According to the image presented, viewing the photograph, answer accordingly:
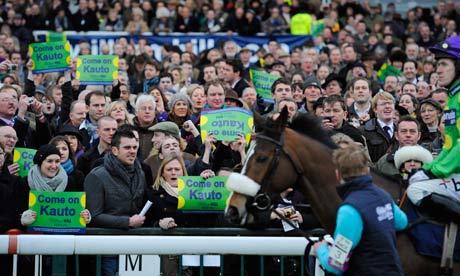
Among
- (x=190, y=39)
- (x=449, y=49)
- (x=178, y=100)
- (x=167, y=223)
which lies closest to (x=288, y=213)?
(x=167, y=223)

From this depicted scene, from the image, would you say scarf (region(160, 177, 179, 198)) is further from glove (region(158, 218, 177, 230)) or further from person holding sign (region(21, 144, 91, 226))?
person holding sign (region(21, 144, 91, 226))

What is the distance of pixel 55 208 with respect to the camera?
9.80 metres

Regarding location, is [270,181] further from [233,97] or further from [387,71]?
[387,71]

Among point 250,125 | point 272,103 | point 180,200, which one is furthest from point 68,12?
point 180,200

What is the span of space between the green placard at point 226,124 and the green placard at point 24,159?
208 cm

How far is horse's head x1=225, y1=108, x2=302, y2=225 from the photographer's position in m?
8.23

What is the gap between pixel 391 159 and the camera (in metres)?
10.7

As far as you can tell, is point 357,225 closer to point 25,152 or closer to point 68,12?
point 25,152

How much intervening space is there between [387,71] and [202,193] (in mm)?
10857

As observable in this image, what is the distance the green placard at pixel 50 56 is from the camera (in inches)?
663

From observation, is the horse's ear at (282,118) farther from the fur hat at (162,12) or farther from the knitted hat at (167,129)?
the fur hat at (162,12)

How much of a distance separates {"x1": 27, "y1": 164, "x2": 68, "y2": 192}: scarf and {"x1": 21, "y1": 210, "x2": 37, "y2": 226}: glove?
2.83ft

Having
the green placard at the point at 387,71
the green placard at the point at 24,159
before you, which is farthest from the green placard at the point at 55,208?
the green placard at the point at 387,71

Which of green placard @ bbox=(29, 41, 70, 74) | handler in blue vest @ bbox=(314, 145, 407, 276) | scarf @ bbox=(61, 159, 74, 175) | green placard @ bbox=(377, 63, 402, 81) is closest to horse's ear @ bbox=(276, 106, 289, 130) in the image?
handler in blue vest @ bbox=(314, 145, 407, 276)
